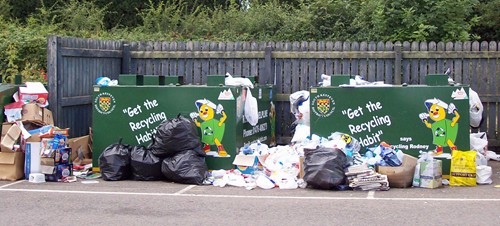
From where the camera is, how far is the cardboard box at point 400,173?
30.2 feet

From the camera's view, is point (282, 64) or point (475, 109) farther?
point (282, 64)

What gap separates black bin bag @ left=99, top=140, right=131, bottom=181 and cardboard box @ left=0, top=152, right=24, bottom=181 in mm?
1204


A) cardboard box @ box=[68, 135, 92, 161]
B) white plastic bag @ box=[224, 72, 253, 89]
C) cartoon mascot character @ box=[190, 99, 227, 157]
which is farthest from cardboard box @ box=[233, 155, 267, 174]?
cardboard box @ box=[68, 135, 92, 161]

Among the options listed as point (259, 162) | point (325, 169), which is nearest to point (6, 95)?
point (259, 162)

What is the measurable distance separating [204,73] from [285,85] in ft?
5.12

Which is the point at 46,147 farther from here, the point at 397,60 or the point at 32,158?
the point at 397,60

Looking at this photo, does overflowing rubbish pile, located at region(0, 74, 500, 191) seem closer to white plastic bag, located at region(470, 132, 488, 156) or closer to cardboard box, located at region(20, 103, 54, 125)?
cardboard box, located at region(20, 103, 54, 125)

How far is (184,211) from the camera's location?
25.6ft

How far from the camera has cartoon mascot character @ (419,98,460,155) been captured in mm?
9781

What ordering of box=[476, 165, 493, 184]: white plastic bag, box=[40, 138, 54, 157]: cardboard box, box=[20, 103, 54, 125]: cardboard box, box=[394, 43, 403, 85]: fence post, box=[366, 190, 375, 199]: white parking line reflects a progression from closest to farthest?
box=[366, 190, 375, 199]: white parking line, box=[476, 165, 493, 184]: white plastic bag, box=[40, 138, 54, 157]: cardboard box, box=[20, 103, 54, 125]: cardboard box, box=[394, 43, 403, 85]: fence post

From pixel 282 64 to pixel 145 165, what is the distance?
3785mm

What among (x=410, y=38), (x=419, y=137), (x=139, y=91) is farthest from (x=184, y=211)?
(x=410, y=38)

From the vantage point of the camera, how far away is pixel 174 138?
9.60 m

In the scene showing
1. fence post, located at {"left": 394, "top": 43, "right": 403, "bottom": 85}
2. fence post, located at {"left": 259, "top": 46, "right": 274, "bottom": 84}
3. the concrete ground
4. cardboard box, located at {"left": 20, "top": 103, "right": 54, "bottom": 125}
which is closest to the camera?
the concrete ground
